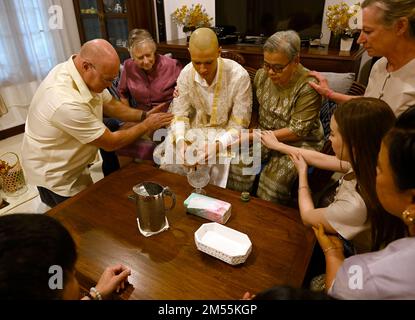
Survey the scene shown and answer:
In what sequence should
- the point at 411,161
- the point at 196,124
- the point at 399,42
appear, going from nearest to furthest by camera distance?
the point at 411,161 < the point at 399,42 < the point at 196,124

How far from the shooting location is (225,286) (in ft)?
3.16

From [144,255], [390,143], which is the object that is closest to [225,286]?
[144,255]

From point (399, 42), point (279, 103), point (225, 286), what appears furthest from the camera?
point (279, 103)

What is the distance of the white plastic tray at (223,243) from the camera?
40.6 inches

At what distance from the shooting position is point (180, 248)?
1.11m

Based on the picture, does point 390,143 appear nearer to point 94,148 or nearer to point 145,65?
point 94,148

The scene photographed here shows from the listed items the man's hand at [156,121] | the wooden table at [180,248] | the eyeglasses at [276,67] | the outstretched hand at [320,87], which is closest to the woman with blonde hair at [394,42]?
the outstretched hand at [320,87]

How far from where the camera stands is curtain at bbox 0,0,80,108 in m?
3.26

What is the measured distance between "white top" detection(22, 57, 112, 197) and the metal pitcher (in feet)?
1.96

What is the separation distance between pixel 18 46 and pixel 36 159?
2342 mm

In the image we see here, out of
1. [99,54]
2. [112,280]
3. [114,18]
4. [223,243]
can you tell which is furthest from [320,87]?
[114,18]

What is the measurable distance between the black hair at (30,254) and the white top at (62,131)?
99 centimetres

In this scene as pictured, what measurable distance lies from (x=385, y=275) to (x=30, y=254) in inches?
28.9

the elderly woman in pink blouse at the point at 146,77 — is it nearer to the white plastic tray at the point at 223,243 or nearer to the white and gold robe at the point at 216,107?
the white and gold robe at the point at 216,107
